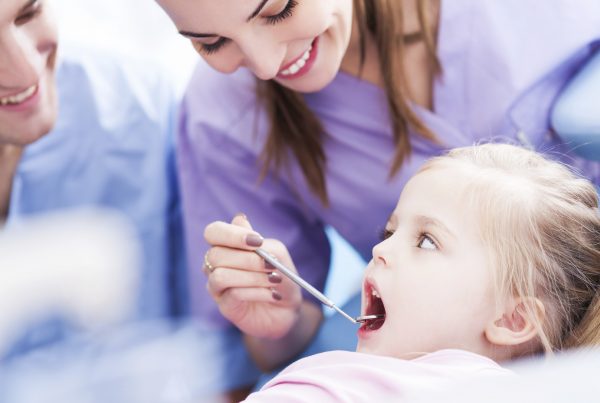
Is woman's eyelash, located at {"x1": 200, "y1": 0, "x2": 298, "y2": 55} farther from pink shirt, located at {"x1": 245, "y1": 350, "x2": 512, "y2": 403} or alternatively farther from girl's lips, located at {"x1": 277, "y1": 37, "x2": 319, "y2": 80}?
pink shirt, located at {"x1": 245, "y1": 350, "x2": 512, "y2": 403}

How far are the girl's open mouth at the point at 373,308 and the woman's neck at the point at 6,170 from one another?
68 cm

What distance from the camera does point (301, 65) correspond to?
1.08 m

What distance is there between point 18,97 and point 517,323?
696mm

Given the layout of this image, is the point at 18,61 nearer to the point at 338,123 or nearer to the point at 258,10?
the point at 258,10

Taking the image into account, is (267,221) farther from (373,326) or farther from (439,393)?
(439,393)

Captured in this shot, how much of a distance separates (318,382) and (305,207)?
54 centimetres

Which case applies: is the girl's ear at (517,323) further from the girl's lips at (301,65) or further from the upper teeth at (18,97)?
the upper teeth at (18,97)

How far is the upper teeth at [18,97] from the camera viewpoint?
1.13 m

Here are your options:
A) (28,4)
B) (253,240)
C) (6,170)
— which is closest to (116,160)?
(6,170)

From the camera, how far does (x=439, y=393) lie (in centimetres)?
64

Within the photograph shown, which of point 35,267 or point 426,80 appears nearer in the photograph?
point 426,80

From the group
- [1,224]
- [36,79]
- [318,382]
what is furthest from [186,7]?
[1,224]

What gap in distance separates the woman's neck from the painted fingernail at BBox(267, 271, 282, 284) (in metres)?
0.54

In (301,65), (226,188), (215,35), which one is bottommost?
(226,188)
